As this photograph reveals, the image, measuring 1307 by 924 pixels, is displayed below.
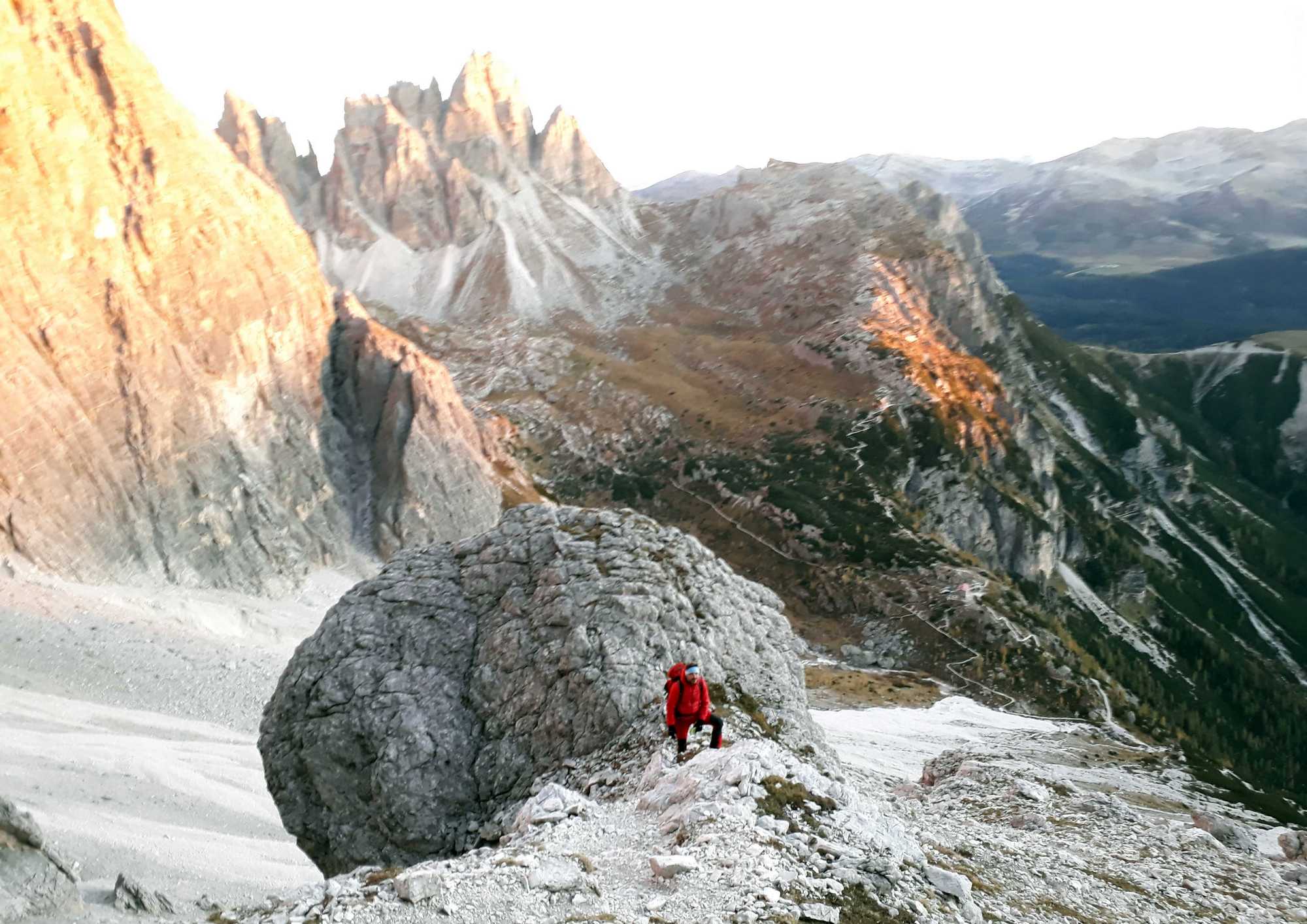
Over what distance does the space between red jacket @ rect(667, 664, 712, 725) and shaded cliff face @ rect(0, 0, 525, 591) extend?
1621 inches

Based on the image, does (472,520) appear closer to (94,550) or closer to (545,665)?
(94,550)

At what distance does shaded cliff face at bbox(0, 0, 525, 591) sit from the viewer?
47.7 meters

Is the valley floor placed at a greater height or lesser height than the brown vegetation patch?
greater

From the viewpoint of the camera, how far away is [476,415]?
103938 mm

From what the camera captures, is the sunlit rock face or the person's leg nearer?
the person's leg

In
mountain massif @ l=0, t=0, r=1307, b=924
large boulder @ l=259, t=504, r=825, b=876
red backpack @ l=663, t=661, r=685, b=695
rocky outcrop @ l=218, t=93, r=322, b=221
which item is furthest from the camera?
rocky outcrop @ l=218, t=93, r=322, b=221

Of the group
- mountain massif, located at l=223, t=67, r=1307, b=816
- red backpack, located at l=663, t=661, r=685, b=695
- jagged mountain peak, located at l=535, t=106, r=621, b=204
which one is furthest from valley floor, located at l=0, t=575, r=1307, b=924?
jagged mountain peak, located at l=535, t=106, r=621, b=204

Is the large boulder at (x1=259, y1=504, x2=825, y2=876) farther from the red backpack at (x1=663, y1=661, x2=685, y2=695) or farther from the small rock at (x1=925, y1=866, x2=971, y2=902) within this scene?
the small rock at (x1=925, y1=866, x2=971, y2=902)

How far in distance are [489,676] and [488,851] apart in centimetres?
736

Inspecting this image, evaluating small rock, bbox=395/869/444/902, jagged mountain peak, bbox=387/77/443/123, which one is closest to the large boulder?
small rock, bbox=395/869/444/902

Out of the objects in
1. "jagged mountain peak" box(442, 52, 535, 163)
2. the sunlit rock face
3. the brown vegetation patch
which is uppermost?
"jagged mountain peak" box(442, 52, 535, 163)

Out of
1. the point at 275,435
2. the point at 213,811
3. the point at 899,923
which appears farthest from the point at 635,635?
the point at 275,435

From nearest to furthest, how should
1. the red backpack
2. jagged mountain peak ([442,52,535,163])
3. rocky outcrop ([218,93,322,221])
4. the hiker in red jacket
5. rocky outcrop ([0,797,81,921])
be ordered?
rocky outcrop ([0,797,81,921]), the hiker in red jacket, the red backpack, rocky outcrop ([218,93,322,221]), jagged mountain peak ([442,52,535,163])

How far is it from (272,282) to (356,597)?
4861 centimetres
